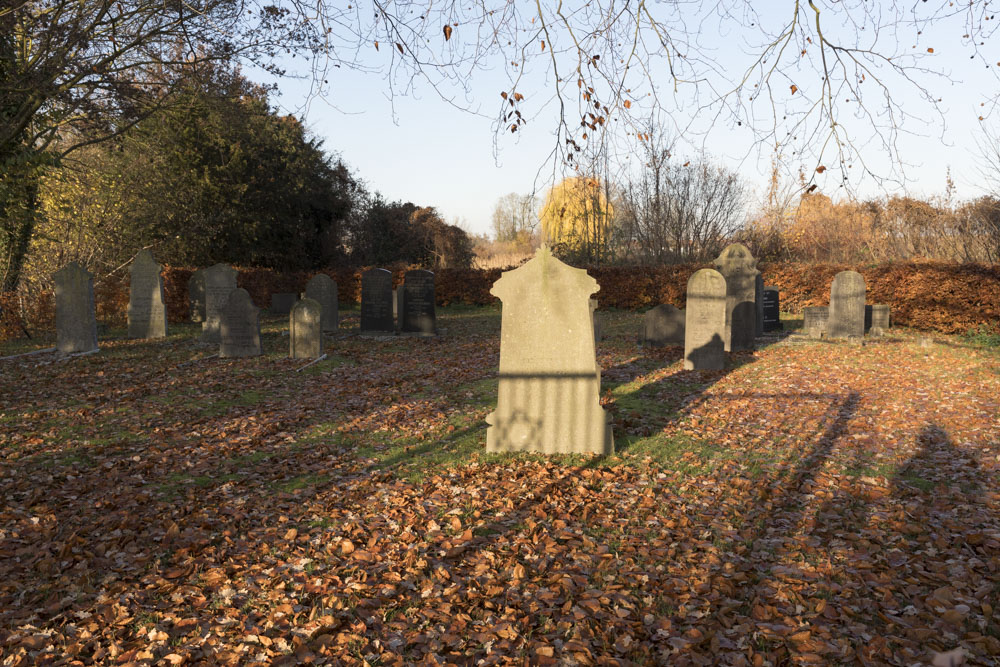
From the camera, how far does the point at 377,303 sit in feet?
65.6

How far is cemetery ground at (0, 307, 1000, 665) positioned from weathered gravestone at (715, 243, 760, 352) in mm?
5093

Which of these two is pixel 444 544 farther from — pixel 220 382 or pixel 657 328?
pixel 657 328

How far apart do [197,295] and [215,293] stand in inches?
254

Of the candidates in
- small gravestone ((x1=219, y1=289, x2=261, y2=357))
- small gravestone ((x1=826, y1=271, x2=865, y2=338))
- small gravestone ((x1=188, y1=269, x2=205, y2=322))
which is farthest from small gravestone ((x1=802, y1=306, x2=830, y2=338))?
small gravestone ((x1=188, y1=269, x2=205, y2=322))

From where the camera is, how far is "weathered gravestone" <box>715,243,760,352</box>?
51.5ft

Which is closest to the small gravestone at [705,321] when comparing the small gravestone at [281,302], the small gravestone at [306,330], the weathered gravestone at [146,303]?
the small gravestone at [306,330]

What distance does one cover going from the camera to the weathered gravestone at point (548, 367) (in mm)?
7395

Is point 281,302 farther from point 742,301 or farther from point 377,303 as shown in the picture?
point 742,301

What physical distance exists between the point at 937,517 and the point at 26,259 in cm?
2357

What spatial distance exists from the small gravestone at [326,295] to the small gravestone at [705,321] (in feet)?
40.1

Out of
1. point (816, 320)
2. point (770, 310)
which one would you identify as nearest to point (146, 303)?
point (770, 310)

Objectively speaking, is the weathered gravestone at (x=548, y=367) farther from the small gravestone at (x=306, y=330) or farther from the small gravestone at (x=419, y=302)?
the small gravestone at (x=419, y=302)

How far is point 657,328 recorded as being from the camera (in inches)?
638

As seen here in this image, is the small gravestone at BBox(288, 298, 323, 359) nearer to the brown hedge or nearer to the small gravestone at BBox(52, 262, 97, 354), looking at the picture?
the small gravestone at BBox(52, 262, 97, 354)
